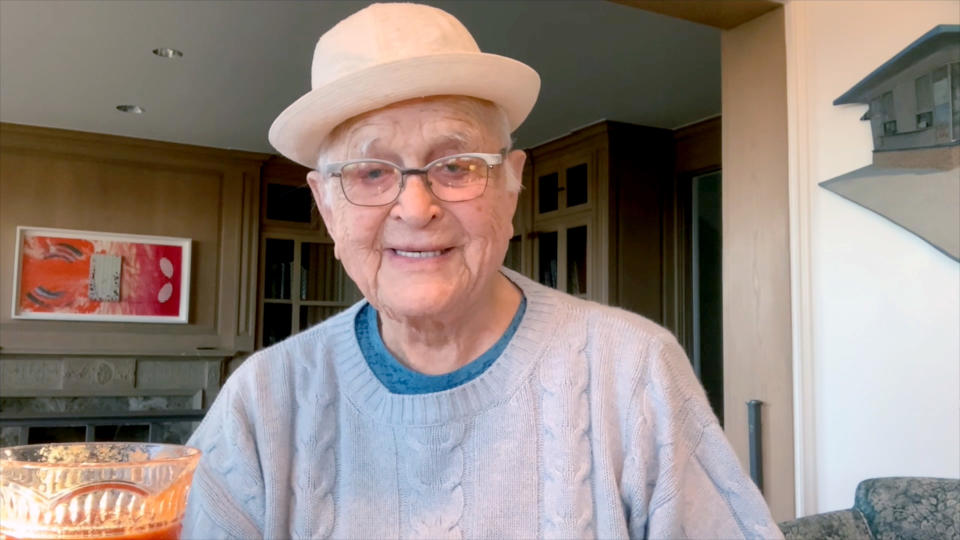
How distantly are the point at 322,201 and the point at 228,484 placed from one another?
14.8 inches

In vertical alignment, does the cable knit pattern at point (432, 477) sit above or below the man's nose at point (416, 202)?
below

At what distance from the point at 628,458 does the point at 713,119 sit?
385 cm

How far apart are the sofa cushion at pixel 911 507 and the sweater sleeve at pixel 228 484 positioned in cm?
142

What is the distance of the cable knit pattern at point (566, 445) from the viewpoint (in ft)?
3.15

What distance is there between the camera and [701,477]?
3.23 feet

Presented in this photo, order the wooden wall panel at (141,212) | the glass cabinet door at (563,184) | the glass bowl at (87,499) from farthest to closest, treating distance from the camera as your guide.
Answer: the wooden wall panel at (141,212) < the glass cabinet door at (563,184) < the glass bowl at (87,499)

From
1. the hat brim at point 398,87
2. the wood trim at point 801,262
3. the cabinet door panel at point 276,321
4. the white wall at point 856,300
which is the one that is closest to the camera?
the hat brim at point 398,87

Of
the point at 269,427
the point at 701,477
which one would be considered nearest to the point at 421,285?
the point at 269,427

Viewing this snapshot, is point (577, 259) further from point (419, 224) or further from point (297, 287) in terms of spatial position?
point (419, 224)

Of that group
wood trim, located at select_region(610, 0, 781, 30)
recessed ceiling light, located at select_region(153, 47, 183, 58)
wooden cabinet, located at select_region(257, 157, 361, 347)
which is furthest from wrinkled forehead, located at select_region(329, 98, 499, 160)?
wooden cabinet, located at select_region(257, 157, 361, 347)

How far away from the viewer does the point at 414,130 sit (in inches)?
37.4

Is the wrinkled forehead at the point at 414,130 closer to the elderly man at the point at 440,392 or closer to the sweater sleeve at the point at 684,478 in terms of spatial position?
the elderly man at the point at 440,392

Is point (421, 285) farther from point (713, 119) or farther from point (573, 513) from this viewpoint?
point (713, 119)

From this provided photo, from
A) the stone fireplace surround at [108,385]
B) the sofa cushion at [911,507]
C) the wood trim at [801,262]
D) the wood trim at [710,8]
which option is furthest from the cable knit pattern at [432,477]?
the stone fireplace surround at [108,385]
